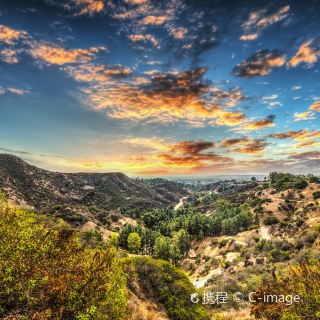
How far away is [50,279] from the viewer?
41.9ft

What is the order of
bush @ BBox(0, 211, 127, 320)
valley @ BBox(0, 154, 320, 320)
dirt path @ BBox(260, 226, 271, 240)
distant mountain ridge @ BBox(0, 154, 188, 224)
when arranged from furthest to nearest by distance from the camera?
1. distant mountain ridge @ BBox(0, 154, 188, 224)
2. dirt path @ BBox(260, 226, 271, 240)
3. valley @ BBox(0, 154, 320, 320)
4. bush @ BBox(0, 211, 127, 320)

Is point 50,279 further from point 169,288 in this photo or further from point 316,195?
point 316,195

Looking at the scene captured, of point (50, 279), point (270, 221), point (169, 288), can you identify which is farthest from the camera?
point (270, 221)

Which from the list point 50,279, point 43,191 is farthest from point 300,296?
point 43,191

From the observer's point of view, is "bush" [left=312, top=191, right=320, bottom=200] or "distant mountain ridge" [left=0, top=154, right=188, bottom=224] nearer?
"bush" [left=312, top=191, right=320, bottom=200]

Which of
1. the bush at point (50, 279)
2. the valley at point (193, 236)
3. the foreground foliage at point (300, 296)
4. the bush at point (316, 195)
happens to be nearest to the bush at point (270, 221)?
the valley at point (193, 236)

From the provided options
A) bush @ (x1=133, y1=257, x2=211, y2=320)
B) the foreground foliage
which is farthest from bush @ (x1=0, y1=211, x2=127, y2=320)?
bush @ (x1=133, y1=257, x2=211, y2=320)

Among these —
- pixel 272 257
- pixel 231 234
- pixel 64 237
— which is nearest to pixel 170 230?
pixel 231 234

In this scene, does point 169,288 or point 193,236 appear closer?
point 169,288

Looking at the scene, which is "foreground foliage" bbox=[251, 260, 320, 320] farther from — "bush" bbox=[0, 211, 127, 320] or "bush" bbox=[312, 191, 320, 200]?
"bush" bbox=[312, 191, 320, 200]

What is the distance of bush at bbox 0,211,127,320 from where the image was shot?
1197 centimetres

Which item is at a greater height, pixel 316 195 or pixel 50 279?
pixel 316 195

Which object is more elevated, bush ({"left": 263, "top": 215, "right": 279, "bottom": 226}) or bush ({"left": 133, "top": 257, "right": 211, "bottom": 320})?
bush ({"left": 263, "top": 215, "right": 279, "bottom": 226})

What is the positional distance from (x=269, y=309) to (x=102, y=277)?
35.2 ft
